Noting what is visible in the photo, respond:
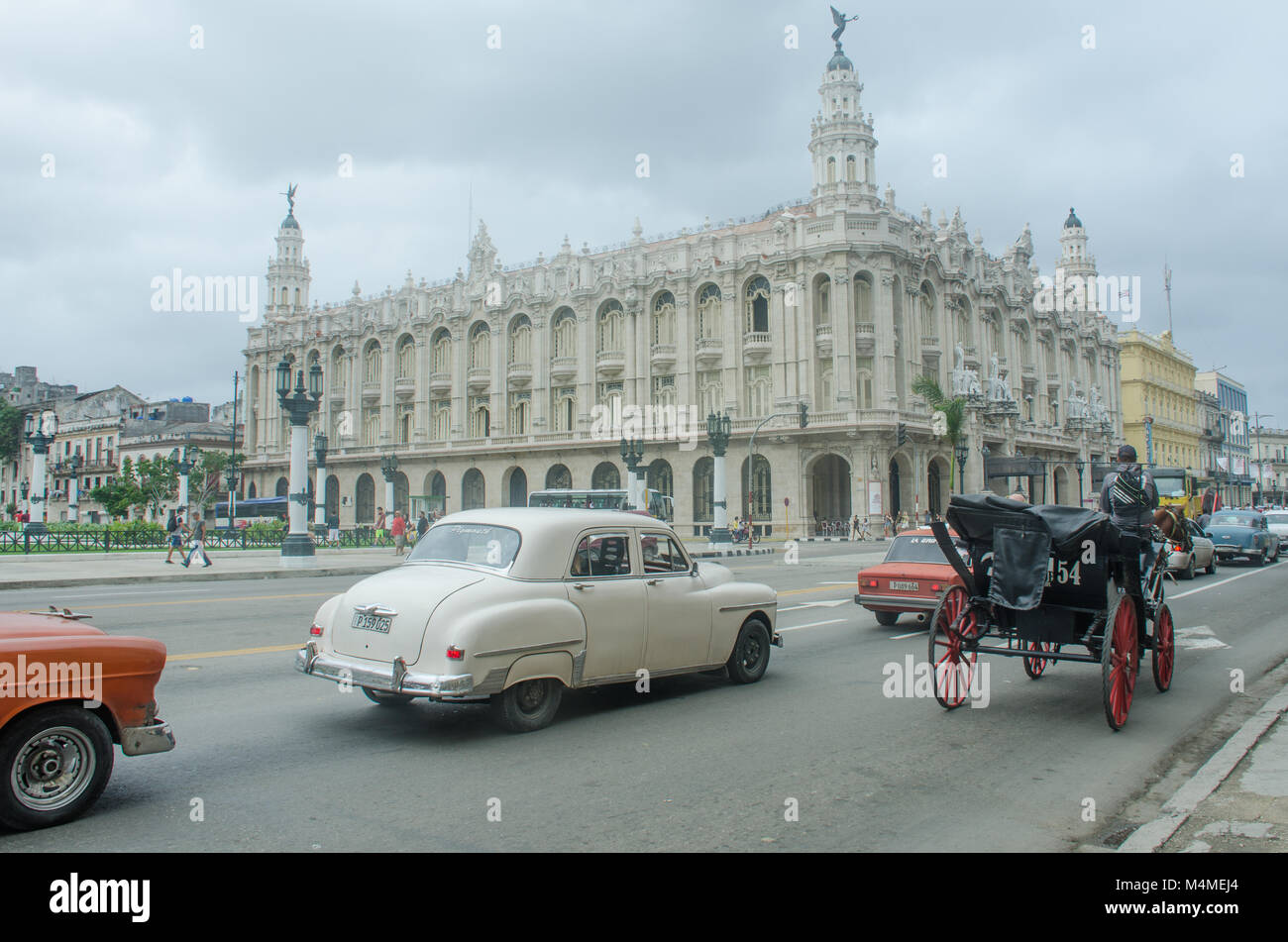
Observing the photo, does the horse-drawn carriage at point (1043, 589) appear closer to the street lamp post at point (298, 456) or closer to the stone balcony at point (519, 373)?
the street lamp post at point (298, 456)

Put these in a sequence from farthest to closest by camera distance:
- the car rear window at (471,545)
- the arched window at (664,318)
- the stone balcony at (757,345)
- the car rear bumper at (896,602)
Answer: the arched window at (664,318) → the stone balcony at (757,345) → the car rear bumper at (896,602) → the car rear window at (471,545)

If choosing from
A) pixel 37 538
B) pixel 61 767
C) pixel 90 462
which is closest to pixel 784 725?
pixel 61 767

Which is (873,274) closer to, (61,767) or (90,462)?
(61,767)

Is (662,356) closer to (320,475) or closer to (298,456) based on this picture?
(320,475)

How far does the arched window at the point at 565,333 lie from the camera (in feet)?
194

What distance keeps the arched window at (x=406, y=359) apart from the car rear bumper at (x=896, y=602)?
59563 millimetres

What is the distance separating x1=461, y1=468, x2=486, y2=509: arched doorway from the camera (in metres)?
63.4

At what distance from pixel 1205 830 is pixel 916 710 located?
3091 mm

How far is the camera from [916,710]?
7.87 metres

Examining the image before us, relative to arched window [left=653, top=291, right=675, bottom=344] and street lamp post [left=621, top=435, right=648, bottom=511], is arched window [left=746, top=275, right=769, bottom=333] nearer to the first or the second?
arched window [left=653, top=291, right=675, bottom=344]

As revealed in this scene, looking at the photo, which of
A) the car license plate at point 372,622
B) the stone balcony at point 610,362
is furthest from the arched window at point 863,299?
the car license plate at point 372,622

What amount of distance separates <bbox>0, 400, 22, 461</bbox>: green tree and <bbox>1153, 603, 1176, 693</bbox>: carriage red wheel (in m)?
104

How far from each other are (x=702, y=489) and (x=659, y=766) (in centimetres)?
4662

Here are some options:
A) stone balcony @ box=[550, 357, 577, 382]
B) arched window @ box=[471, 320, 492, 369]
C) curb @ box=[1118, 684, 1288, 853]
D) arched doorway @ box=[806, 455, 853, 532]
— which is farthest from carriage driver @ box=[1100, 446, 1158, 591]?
arched window @ box=[471, 320, 492, 369]
